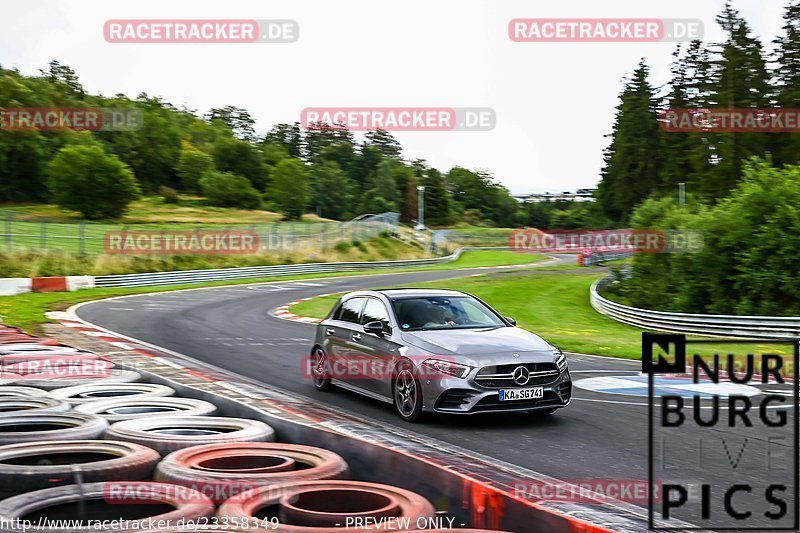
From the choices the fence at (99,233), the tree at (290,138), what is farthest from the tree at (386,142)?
the fence at (99,233)

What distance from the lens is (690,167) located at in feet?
271

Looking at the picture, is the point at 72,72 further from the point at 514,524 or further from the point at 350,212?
the point at 514,524

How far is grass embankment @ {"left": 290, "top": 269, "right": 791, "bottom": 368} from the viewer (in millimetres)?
19297

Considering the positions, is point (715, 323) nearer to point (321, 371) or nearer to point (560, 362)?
point (321, 371)

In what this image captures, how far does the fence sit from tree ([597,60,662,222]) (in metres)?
35.4

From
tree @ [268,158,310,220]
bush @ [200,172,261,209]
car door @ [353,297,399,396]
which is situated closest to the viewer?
car door @ [353,297,399,396]

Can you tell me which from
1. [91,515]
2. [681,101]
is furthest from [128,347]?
[681,101]

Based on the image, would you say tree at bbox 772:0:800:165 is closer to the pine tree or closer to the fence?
the pine tree

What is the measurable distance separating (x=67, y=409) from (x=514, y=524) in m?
4.41

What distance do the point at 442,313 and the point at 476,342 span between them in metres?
1.12

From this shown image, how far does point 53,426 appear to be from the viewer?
7008mm

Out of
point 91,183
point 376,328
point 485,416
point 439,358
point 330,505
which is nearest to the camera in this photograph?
point 330,505

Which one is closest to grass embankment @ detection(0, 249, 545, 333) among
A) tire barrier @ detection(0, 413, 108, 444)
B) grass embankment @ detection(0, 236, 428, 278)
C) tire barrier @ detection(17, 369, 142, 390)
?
grass embankment @ detection(0, 236, 428, 278)

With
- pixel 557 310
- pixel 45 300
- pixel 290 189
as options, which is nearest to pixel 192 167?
pixel 290 189
